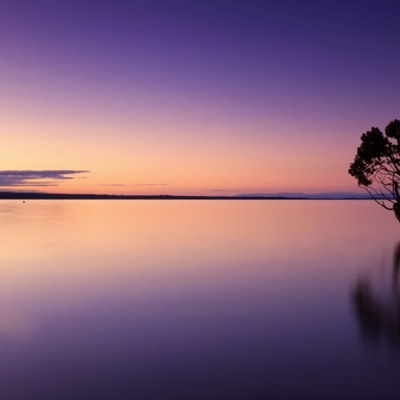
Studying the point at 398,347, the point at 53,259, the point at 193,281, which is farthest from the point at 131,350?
the point at 53,259

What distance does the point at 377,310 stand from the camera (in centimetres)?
1434

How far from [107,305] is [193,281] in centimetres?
580

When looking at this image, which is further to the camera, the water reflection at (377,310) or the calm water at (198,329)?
the water reflection at (377,310)

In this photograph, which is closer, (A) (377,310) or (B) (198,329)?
(B) (198,329)

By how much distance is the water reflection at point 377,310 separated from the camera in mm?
11497

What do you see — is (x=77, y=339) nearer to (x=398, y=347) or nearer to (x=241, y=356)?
(x=241, y=356)

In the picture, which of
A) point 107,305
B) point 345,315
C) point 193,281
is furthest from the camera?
point 193,281

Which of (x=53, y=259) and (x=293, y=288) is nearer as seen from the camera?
(x=293, y=288)

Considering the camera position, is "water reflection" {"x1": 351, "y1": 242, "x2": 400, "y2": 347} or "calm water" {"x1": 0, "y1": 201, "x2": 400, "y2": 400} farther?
"water reflection" {"x1": 351, "y1": 242, "x2": 400, "y2": 347}

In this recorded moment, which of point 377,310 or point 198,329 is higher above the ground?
point 198,329

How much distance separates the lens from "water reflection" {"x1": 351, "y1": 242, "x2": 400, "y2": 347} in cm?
1150

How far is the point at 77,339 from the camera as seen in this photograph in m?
11.1

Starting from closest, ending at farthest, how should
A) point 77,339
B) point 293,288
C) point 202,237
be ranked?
point 77,339 → point 293,288 → point 202,237

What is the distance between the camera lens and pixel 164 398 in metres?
7.58
